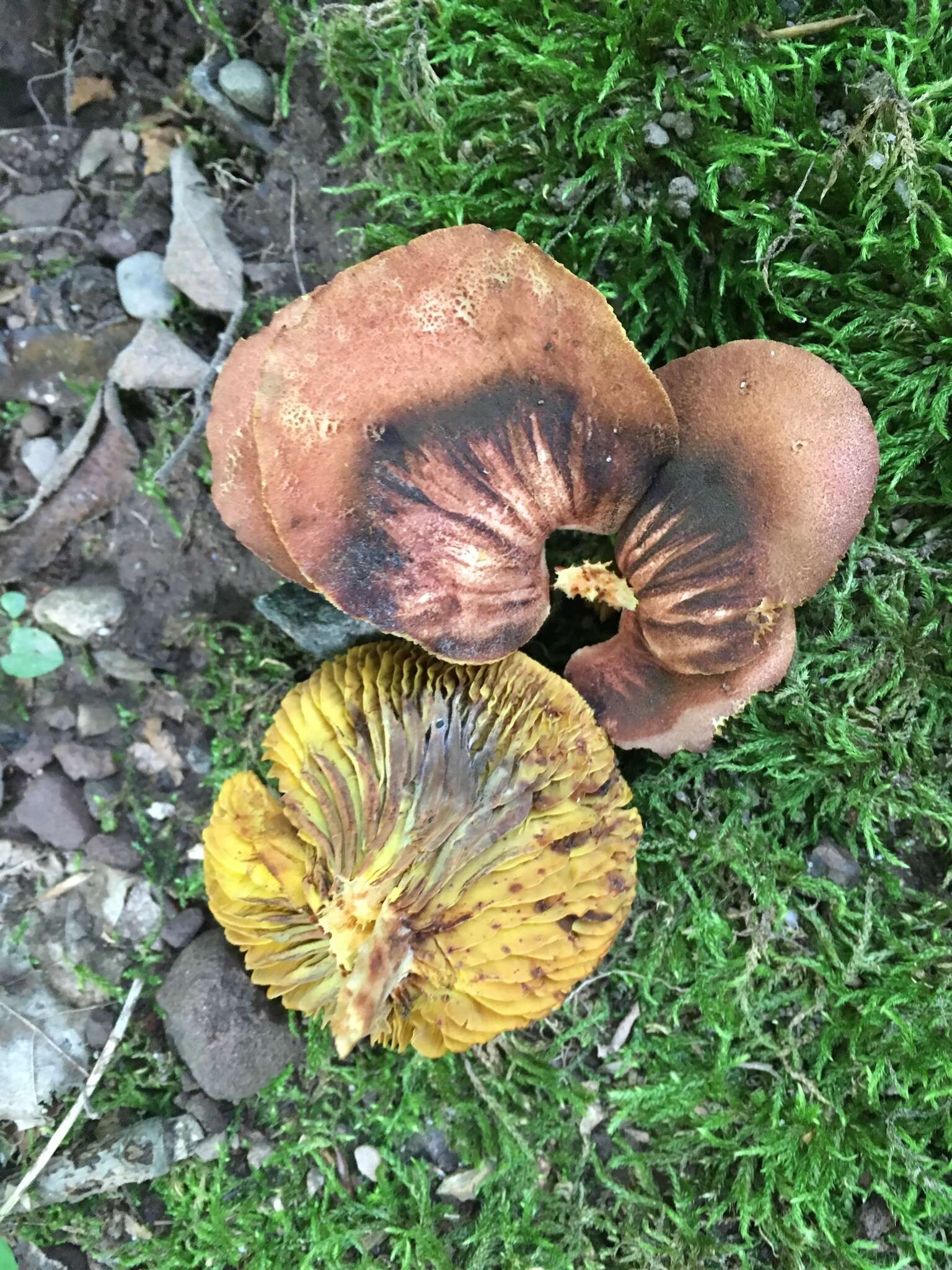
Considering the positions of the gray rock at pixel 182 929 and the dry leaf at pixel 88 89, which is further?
the dry leaf at pixel 88 89

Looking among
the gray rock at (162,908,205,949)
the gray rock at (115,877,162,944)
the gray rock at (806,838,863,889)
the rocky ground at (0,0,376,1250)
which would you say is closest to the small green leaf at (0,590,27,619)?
the rocky ground at (0,0,376,1250)

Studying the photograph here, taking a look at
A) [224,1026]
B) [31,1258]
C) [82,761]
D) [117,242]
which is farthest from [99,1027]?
[117,242]

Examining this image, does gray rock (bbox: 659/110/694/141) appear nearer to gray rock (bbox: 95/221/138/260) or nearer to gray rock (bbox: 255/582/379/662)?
gray rock (bbox: 255/582/379/662)

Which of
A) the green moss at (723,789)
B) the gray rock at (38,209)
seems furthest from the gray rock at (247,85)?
the gray rock at (38,209)

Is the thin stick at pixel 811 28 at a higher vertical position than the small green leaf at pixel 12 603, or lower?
higher

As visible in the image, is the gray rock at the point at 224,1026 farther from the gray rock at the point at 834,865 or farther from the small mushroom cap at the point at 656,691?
the gray rock at the point at 834,865

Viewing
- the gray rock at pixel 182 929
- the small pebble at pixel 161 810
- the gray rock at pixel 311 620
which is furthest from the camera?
the small pebble at pixel 161 810
